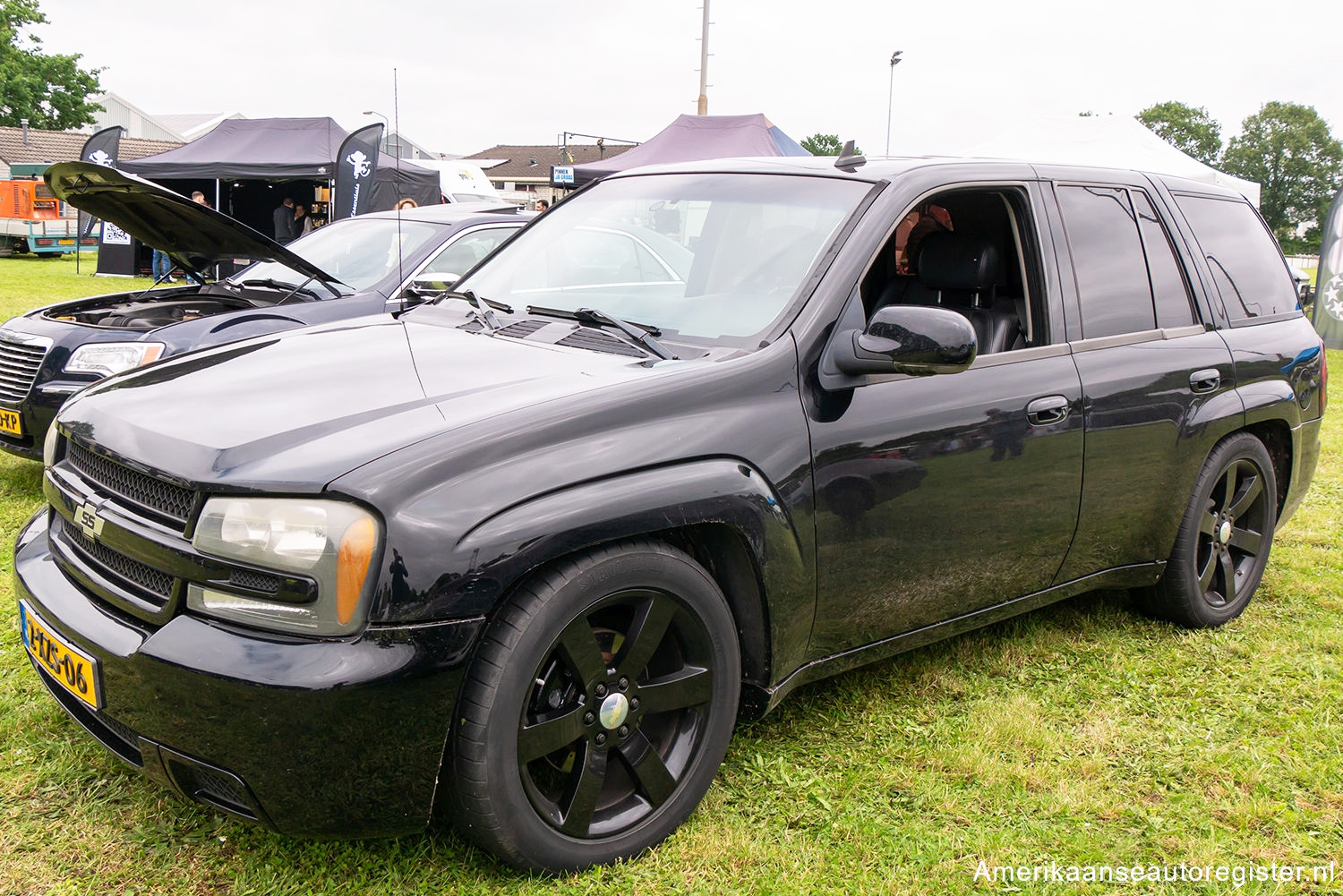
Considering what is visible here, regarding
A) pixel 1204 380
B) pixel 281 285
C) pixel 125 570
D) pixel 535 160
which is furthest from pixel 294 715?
pixel 535 160

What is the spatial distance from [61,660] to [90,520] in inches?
12.7

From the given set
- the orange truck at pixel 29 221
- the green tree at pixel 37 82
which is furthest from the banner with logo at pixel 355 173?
the green tree at pixel 37 82

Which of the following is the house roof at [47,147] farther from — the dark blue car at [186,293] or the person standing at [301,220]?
the dark blue car at [186,293]

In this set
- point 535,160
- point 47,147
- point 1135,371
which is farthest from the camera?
point 535,160

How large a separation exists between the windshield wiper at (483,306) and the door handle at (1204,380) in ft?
8.08

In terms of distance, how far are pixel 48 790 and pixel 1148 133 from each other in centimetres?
1779

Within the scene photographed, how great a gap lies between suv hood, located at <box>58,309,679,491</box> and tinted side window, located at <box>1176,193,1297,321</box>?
8.75 ft

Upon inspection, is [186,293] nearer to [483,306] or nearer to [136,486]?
[483,306]

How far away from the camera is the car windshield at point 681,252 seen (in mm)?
3109

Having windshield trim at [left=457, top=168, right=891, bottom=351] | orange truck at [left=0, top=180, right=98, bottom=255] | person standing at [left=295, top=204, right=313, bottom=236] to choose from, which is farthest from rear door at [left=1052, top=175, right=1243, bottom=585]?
orange truck at [left=0, top=180, right=98, bottom=255]

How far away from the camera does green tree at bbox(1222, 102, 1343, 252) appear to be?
82750 millimetres

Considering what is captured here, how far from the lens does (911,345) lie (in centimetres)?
279

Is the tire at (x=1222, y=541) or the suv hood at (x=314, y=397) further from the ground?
the suv hood at (x=314, y=397)

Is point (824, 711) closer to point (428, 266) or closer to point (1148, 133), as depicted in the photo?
point (428, 266)
